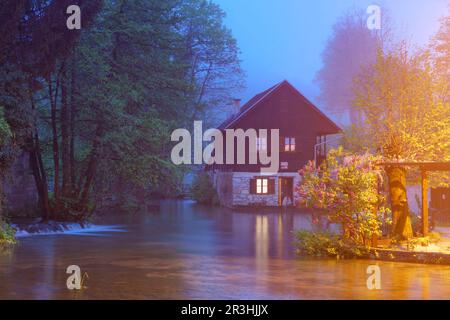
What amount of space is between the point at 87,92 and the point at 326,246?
17323mm

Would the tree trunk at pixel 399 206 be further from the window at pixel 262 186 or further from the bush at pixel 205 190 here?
the bush at pixel 205 190

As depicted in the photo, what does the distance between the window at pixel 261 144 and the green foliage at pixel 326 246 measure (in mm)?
31781

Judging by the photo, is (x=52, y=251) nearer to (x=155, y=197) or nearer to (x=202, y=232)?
(x=202, y=232)

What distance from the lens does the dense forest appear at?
88.2 ft

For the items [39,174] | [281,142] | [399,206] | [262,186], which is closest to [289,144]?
[281,142]

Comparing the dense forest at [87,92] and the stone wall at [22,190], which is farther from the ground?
the dense forest at [87,92]

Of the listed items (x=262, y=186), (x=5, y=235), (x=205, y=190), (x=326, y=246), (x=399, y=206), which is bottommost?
(x=326, y=246)

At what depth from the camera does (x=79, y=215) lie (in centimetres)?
3450

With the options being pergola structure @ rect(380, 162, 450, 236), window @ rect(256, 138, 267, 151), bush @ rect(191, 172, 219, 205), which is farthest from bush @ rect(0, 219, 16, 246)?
bush @ rect(191, 172, 219, 205)

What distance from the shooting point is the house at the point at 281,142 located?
52.8 meters

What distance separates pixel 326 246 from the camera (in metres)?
21.1

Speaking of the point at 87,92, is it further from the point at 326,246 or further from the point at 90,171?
the point at 326,246

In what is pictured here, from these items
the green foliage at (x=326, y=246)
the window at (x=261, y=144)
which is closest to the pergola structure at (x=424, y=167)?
the green foliage at (x=326, y=246)
